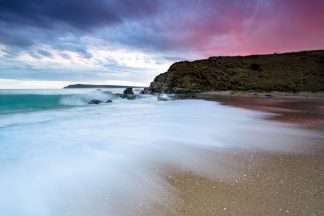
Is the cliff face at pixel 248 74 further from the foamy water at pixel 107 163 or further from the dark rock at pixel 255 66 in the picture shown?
the foamy water at pixel 107 163

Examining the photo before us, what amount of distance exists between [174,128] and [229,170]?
3824 mm

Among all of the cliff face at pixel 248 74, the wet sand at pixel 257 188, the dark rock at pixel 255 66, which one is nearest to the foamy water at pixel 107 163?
the wet sand at pixel 257 188

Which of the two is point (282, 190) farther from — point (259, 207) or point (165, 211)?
point (165, 211)

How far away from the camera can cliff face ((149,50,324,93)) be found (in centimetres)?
3916

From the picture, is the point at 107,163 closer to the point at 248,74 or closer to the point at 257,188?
the point at 257,188

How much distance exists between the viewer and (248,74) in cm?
4341

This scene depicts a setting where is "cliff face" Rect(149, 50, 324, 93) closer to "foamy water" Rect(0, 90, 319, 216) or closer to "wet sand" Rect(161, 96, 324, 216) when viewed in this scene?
"foamy water" Rect(0, 90, 319, 216)

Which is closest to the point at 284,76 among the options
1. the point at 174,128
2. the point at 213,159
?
the point at 174,128

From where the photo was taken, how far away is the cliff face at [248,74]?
3916cm

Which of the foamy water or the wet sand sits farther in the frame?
the foamy water

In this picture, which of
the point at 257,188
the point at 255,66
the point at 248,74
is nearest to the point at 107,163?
the point at 257,188

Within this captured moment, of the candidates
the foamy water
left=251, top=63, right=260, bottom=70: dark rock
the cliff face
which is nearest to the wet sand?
the foamy water

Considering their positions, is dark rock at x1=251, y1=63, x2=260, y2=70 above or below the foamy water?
above

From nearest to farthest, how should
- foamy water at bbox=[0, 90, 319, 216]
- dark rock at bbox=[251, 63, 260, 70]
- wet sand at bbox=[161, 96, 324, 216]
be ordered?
1. wet sand at bbox=[161, 96, 324, 216]
2. foamy water at bbox=[0, 90, 319, 216]
3. dark rock at bbox=[251, 63, 260, 70]
